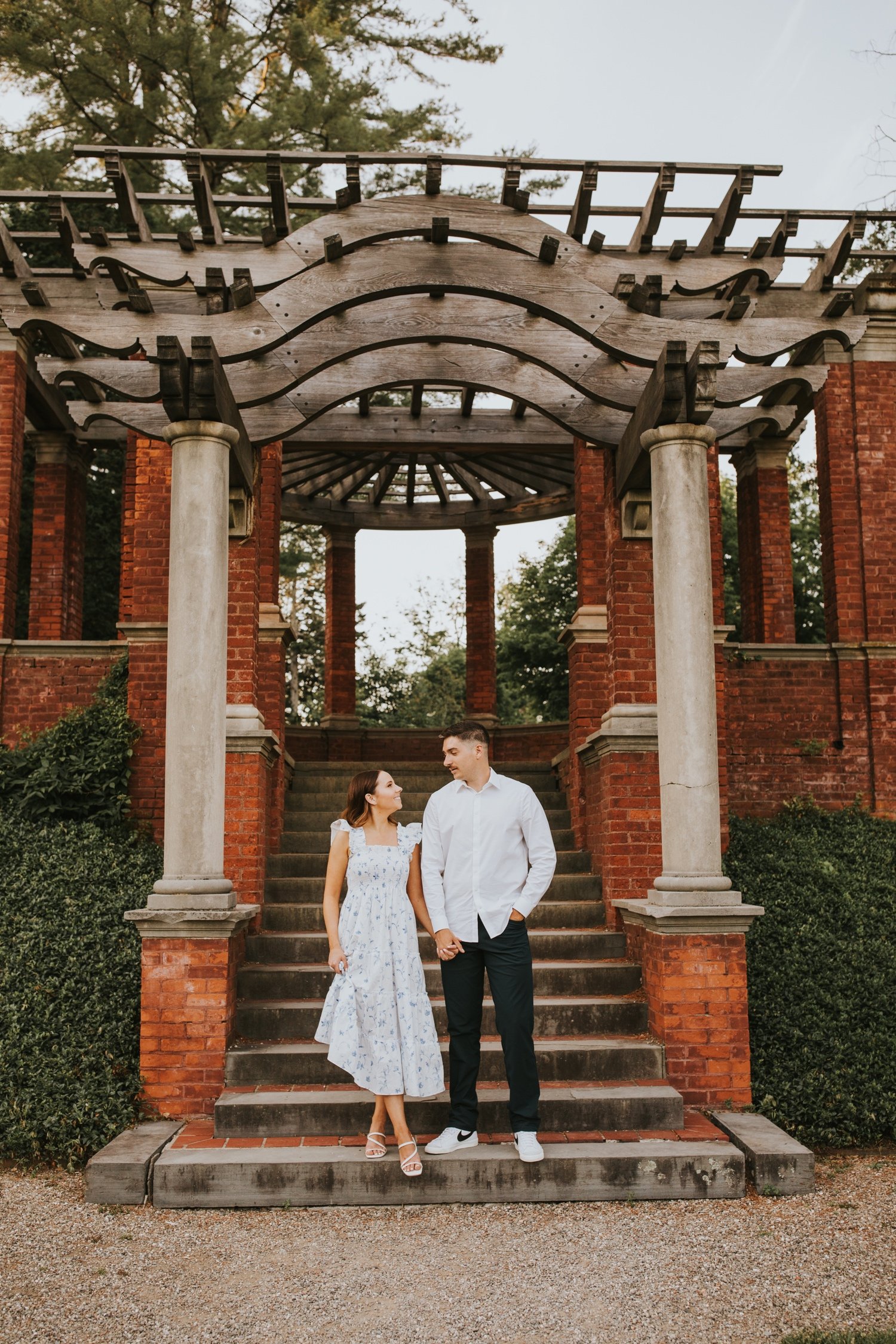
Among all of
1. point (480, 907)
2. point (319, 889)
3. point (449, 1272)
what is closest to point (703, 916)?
point (480, 907)

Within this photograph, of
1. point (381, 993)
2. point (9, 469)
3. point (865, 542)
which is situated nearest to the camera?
point (381, 993)

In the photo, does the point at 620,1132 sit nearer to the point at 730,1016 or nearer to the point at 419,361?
the point at 730,1016

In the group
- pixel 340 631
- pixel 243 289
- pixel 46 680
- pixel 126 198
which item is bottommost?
pixel 46 680

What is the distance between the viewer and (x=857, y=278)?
11828 millimetres

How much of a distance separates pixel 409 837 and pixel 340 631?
907 cm

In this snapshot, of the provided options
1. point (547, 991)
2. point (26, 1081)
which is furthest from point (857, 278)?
point (26, 1081)

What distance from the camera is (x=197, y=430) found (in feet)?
17.3

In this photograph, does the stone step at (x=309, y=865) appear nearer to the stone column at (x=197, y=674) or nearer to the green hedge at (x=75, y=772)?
the green hedge at (x=75, y=772)

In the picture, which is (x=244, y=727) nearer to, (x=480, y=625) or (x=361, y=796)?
(x=361, y=796)

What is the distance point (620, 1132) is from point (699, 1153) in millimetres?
403

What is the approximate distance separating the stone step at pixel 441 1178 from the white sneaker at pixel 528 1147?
53mm

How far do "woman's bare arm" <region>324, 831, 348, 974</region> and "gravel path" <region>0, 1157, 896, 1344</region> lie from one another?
955 mm

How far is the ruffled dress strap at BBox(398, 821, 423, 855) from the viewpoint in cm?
446

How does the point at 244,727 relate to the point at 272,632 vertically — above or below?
below
